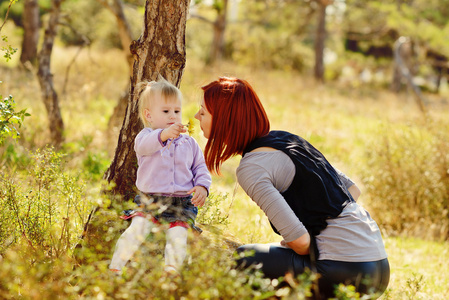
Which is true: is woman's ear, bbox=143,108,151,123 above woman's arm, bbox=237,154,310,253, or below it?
above

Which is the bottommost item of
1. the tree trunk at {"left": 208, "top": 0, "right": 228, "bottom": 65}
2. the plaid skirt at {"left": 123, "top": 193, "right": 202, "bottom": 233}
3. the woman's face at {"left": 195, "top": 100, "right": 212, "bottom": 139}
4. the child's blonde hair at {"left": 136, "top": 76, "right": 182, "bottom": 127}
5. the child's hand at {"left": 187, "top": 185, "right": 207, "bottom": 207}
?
the plaid skirt at {"left": 123, "top": 193, "right": 202, "bottom": 233}

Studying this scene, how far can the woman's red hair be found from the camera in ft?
8.18

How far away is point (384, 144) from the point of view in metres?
5.19

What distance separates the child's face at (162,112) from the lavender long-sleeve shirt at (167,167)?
2.9 inches

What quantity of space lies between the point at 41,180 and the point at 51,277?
787mm

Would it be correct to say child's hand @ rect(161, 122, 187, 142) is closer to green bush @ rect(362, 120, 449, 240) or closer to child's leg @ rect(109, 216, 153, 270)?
child's leg @ rect(109, 216, 153, 270)

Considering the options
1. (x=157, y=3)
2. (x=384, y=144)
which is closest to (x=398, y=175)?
(x=384, y=144)

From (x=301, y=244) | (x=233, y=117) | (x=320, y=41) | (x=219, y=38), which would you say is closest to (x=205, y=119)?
(x=233, y=117)

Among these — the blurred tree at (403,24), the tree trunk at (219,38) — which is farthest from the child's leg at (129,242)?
the tree trunk at (219,38)

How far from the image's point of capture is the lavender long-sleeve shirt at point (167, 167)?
2.69 metres

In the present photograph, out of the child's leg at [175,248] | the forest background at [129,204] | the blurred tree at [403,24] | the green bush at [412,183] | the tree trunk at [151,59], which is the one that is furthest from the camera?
the blurred tree at [403,24]

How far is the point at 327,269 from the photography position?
7.74 ft

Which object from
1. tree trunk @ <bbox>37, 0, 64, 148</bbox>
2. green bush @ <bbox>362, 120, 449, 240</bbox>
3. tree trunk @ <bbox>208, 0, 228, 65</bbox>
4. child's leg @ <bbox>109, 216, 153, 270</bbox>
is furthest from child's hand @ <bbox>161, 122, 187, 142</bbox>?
tree trunk @ <bbox>208, 0, 228, 65</bbox>

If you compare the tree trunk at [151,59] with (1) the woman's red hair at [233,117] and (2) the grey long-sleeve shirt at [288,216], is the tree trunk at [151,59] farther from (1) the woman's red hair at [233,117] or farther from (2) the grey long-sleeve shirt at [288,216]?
(2) the grey long-sleeve shirt at [288,216]
